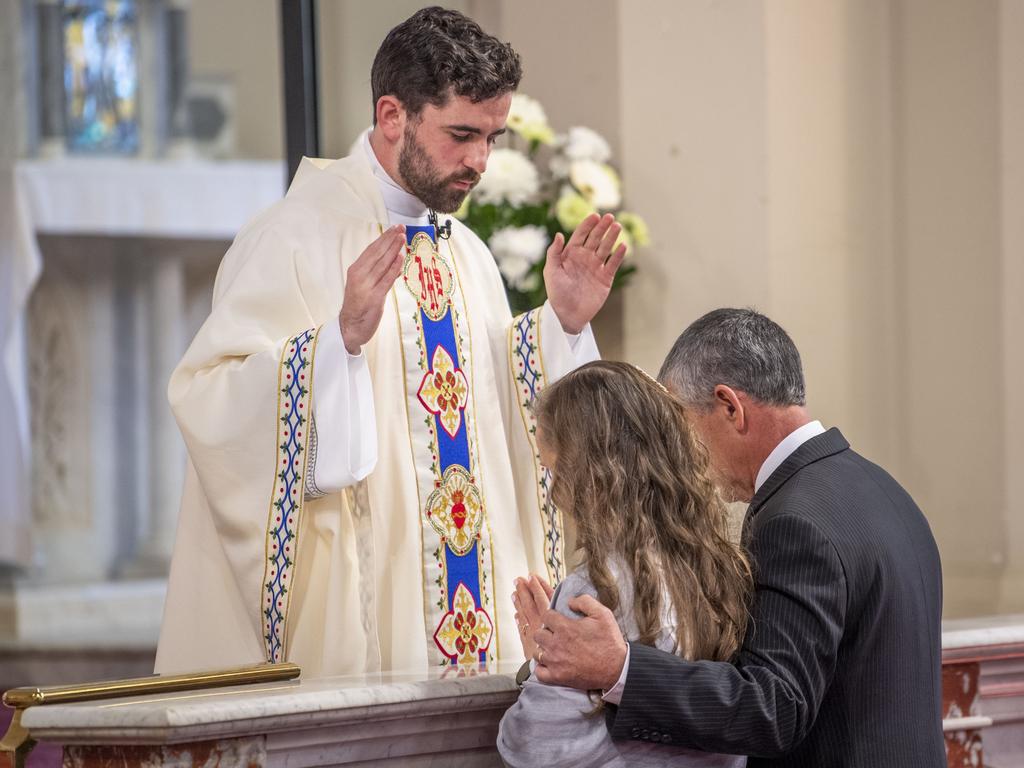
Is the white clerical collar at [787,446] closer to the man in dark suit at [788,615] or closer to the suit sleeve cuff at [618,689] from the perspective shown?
the man in dark suit at [788,615]

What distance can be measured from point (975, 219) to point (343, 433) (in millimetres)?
2628

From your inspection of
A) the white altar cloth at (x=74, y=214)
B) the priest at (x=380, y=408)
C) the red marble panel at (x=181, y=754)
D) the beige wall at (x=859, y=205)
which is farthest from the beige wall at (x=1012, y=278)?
the white altar cloth at (x=74, y=214)

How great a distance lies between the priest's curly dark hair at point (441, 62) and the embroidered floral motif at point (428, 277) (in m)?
0.34

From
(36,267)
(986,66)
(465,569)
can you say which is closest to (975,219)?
(986,66)

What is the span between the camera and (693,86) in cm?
488

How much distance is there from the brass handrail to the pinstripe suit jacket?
2.05 ft

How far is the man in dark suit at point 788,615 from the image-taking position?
7.11 feet

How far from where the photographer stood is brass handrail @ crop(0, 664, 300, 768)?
7.46 feet

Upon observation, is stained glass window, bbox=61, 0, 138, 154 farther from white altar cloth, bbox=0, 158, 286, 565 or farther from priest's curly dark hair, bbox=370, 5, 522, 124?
priest's curly dark hair, bbox=370, 5, 522, 124

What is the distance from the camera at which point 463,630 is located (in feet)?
10.8

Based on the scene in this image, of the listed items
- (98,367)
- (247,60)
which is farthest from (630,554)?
(247,60)

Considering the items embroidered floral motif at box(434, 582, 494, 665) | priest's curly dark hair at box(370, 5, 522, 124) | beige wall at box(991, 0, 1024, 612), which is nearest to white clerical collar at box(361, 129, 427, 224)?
priest's curly dark hair at box(370, 5, 522, 124)

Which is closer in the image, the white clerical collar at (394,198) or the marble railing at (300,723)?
the marble railing at (300,723)

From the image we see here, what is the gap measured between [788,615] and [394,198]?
1.57 metres
